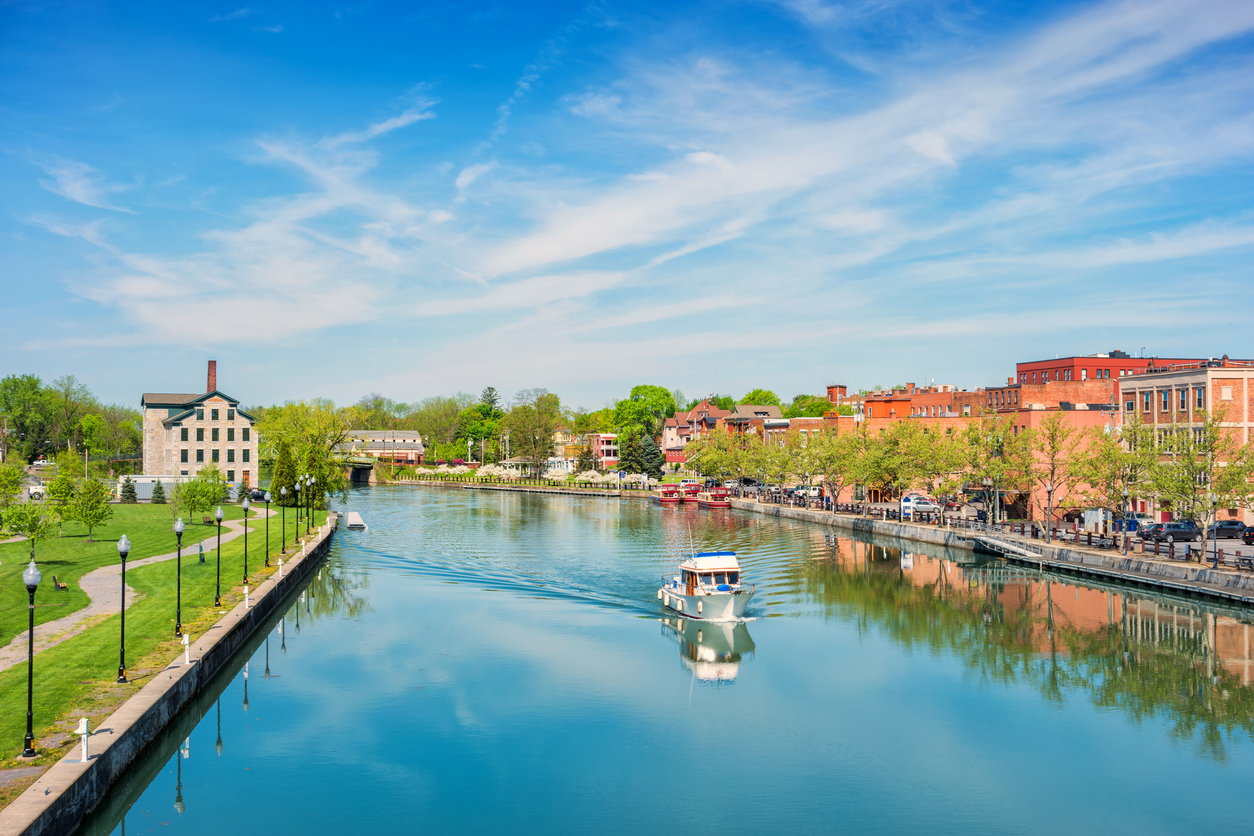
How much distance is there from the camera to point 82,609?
33406 mm

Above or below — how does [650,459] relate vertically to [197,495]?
above

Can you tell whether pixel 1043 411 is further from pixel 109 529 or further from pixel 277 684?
pixel 109 529

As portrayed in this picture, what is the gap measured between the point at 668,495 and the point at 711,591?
75915 mm

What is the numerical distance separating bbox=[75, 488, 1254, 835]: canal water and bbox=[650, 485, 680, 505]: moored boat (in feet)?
209

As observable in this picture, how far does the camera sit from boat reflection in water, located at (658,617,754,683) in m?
35.0

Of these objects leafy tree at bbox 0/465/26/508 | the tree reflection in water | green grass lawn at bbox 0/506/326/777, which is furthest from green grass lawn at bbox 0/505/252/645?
the tree reflection in water

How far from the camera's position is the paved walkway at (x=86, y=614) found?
2719 centimetres

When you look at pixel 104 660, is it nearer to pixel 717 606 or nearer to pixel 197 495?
pixel 717 606

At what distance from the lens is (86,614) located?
32.5 m

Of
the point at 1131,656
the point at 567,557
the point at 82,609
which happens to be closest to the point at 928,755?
the point at 1131,656

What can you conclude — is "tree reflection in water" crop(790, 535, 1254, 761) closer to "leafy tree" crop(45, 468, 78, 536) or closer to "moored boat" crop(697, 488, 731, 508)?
"leafy tree" crop(45, 468, 78, 536)

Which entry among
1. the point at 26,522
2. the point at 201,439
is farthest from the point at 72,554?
the point at 201,439

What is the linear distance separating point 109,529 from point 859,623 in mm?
49703

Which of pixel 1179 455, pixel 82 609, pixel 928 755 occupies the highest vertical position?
pixel 1179 455
